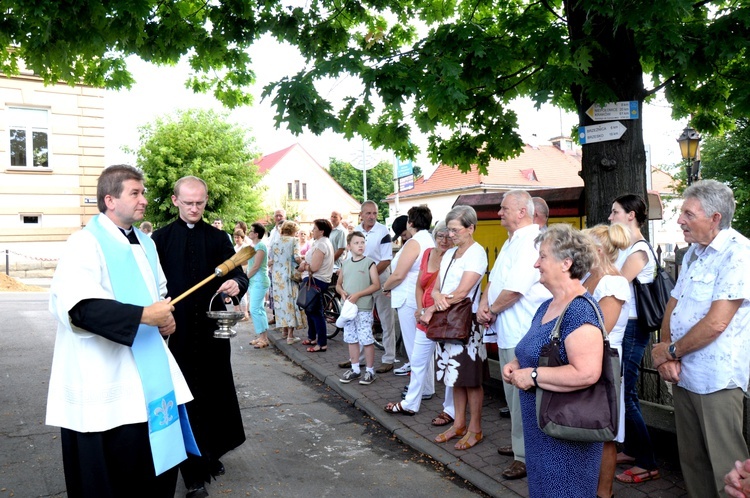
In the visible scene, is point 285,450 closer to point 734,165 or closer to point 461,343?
point 461,343

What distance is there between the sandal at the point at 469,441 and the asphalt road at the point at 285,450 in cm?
31

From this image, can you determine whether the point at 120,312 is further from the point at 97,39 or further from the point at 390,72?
the point at 97,39

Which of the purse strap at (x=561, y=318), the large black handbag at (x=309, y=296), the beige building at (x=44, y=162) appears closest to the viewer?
the purse strap at (x=561, y=318)

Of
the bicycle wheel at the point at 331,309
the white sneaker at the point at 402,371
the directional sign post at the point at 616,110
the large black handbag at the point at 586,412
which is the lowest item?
the white sneaker at the point at 402,371

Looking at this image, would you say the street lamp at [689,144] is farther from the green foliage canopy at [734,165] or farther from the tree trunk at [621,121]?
the tree trunk at [621,121]

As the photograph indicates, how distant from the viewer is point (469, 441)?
515 cm

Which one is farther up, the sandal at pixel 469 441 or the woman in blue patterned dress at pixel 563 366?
the woman in blue patterned dress at pixel 563 366

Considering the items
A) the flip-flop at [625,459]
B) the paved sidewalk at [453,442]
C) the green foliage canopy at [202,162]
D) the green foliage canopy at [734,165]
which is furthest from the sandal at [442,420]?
the green foliage canopy at [202,162]

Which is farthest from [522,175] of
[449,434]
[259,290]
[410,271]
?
[449,434]

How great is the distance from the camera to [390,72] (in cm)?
573

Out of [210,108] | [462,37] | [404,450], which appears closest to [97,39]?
[462,37]

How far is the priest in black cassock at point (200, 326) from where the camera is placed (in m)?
4.47

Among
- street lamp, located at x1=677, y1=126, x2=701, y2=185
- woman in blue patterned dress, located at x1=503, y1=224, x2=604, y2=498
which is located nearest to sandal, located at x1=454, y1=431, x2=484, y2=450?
woman in blue patterned dress, located at x1=503, y1=224, x2=604, y2=498

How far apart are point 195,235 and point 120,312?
5.58ft
